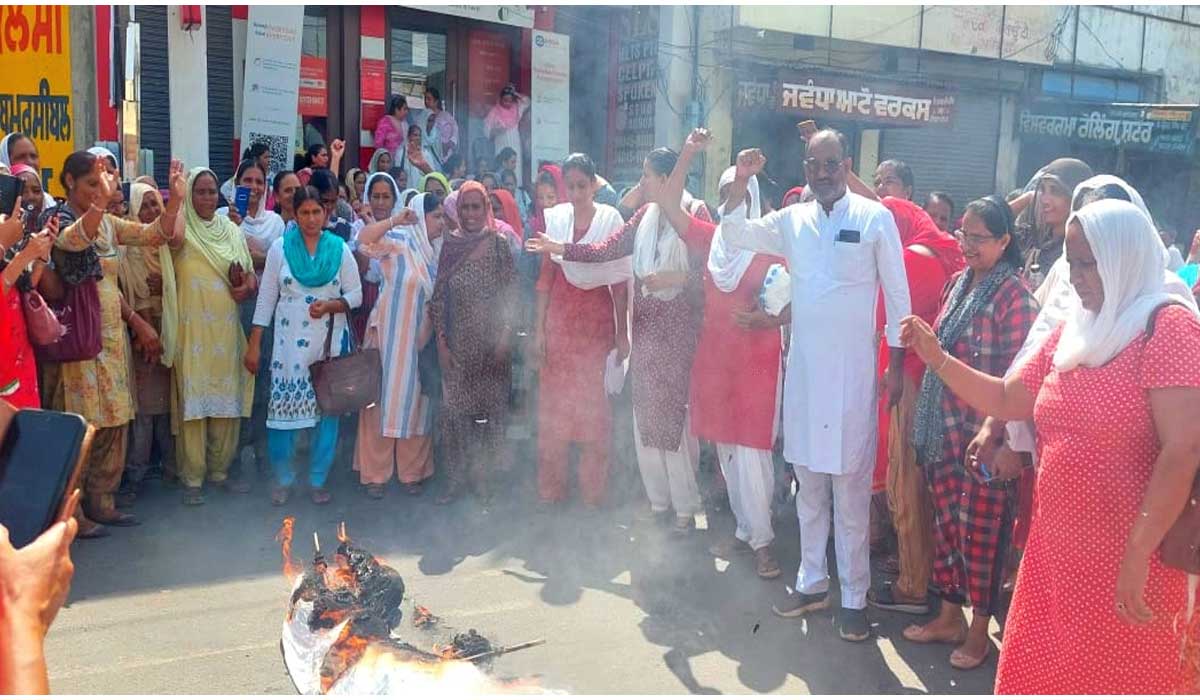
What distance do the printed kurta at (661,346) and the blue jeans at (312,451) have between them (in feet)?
5.64

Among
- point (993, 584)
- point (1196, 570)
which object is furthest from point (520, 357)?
point (1196, 570)

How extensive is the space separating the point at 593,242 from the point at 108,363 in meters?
2.51

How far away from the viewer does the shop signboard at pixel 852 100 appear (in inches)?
496

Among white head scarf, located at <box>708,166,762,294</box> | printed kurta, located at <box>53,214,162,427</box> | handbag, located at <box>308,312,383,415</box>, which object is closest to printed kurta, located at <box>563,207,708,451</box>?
white head scarf, located at <box>708,166,762,294</box>

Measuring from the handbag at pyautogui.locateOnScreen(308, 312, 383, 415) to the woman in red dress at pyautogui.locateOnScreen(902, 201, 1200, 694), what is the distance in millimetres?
3751

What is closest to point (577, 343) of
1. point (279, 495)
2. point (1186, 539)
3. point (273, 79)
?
point (279, 495)

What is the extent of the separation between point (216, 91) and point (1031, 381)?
893 centimetres

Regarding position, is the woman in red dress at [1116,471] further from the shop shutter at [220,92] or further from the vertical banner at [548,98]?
the vertical banner at [548,98]

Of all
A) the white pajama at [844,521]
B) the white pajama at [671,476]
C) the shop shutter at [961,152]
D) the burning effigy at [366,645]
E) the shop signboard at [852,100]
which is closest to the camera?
the burning effigy at [366,645]

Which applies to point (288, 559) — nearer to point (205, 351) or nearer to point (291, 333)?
point (291, 333)

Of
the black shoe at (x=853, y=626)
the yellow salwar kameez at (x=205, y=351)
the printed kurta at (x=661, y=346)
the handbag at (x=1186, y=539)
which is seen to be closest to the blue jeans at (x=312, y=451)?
the yellow salwar kameez at (x=205, y=351)

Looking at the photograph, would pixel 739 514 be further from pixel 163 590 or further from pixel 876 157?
pixel 876 157

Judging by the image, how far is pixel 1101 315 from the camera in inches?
97.0

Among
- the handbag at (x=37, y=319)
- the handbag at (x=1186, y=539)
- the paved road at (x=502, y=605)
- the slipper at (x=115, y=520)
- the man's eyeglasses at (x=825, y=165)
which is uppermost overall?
the man's eyeglasses at (x=825, y=165)
